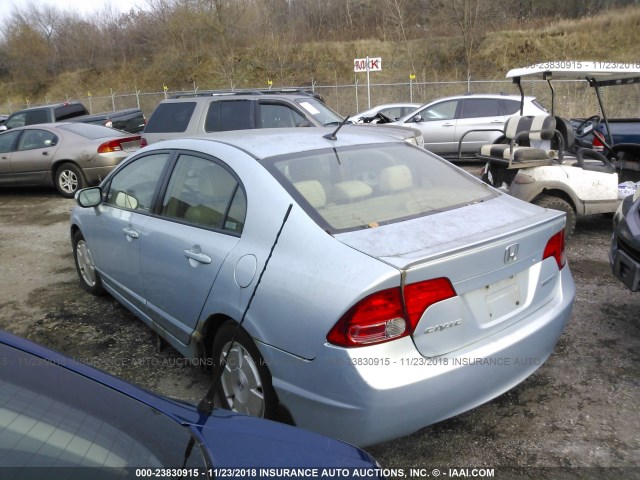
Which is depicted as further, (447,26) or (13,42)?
(13,42)

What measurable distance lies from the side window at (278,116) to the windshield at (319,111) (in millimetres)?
220

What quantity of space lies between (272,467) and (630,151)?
290 inches

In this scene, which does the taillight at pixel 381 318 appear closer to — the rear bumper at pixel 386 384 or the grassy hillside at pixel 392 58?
the rear bumper at pixel 386 384

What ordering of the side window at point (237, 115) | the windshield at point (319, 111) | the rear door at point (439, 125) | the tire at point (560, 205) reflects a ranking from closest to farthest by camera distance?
the tire at point (560, 205)
the side window at point (237, 115)
the windshield at point (319, 111)
the rear door at point (439, 125)

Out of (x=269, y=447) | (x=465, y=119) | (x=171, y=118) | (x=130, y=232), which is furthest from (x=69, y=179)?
(x=269, y=447)

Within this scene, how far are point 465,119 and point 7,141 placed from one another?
997 centimetres

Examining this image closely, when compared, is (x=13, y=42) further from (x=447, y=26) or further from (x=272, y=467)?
(x=272, y=467)

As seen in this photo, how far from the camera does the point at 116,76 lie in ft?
141

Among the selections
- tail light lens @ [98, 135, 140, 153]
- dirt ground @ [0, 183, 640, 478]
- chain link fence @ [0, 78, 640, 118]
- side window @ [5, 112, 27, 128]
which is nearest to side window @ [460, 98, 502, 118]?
dirt ground @ [0, 183, 640, 478]

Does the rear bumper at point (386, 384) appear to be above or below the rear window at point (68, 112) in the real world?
below

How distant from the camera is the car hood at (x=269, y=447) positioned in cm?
152

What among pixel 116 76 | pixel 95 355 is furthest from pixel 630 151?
pixel 116 76

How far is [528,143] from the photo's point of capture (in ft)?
21.8

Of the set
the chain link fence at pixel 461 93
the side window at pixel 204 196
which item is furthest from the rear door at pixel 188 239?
the chain link fence at pixel 461 93
